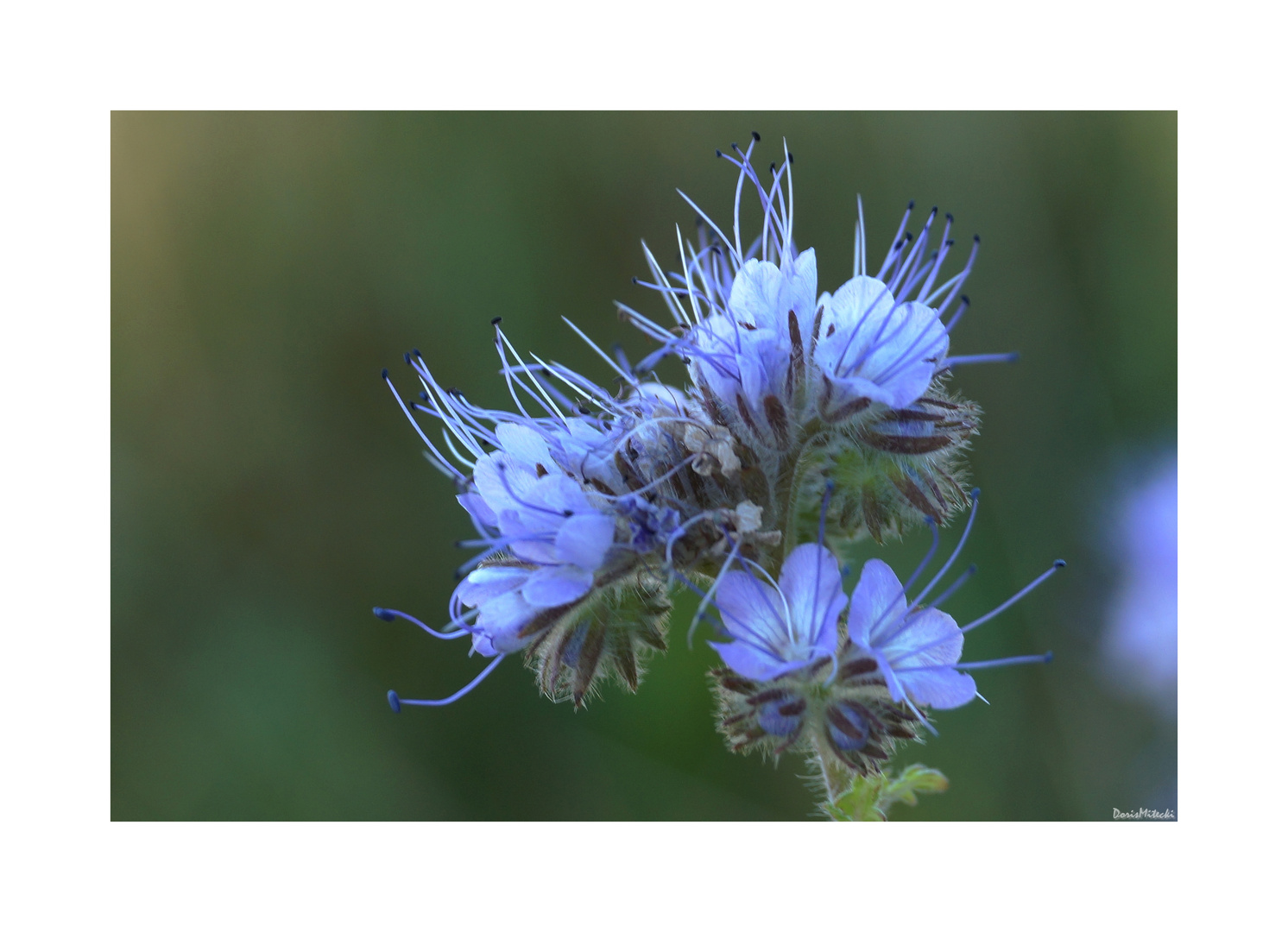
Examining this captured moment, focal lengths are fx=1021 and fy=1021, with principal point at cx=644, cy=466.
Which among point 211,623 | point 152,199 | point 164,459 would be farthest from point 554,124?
point 211,623

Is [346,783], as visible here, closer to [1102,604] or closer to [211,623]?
[211,623]

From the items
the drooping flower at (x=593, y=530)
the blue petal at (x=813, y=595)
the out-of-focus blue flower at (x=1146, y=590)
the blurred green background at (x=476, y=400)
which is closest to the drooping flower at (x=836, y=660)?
the blue petal at (x=813, y=595)

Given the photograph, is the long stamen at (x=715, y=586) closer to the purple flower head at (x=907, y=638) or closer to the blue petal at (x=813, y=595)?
the blue petal at (x=813, y=595)

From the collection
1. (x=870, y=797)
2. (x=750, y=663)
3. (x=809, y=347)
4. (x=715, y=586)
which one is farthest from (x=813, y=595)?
(x=870, y=797)

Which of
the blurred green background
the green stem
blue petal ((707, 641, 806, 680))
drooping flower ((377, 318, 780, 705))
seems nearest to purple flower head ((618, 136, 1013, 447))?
drooping flower ((377, 318, 780, 705))

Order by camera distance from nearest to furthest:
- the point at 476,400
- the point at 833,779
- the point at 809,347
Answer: the point at 809,347, the point at 833,779, the point at 476,400

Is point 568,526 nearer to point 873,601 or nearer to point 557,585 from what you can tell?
point 557,585
